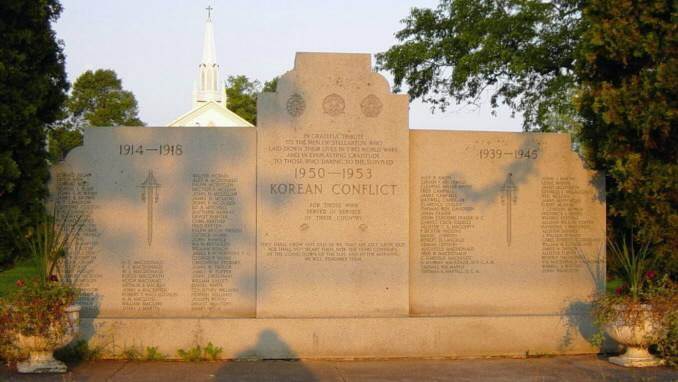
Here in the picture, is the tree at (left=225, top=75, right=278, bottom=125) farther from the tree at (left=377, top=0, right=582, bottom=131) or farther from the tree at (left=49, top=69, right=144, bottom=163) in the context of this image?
the tree at (left=377, top=0, right=582, bottom=131)

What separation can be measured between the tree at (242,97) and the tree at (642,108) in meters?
50.4

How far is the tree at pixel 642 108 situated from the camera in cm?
824

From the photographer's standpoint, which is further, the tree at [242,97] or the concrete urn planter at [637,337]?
the tree at [242,97]

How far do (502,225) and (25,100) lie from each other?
5896 mm

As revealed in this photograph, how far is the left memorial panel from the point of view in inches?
357

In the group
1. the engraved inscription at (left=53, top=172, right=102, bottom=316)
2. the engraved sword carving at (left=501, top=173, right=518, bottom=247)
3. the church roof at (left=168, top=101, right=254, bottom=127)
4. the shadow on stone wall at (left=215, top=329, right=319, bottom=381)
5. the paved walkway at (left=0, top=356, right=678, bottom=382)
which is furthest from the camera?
the church roof at (left=168, top=101, right=254, bottom=127)

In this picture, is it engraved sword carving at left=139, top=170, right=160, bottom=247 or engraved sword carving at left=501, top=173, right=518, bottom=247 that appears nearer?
engraved sword carving at left=139, top=170, right=160, bottom=247

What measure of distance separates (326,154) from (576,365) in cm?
384

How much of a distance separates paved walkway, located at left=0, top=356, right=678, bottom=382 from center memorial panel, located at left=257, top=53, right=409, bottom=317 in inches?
32.8

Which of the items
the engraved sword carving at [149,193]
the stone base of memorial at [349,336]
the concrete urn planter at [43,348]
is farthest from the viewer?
the engraved sword carving at [149,193]

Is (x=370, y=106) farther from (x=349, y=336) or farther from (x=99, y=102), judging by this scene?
(x=99, y=102)

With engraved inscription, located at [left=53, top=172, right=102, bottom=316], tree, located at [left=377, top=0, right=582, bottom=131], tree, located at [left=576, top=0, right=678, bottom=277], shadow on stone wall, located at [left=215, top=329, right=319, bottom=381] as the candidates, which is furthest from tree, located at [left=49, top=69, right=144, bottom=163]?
tree, located at [left=576, top=0, right=678, bottom=277]

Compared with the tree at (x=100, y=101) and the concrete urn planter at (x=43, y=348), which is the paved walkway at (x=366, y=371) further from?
the tree at (x=100, y=101)

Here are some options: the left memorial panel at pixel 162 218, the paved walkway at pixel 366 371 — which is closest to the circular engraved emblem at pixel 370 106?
the left memorial panel at pixel 162 218
